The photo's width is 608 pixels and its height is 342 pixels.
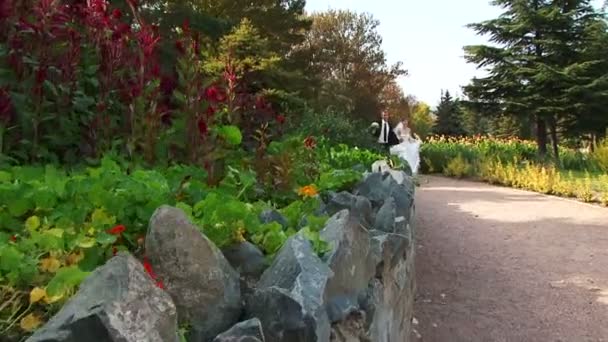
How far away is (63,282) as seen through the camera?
991 millimetres

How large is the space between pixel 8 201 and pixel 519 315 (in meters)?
3.69

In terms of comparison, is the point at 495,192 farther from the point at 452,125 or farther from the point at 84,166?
the point at 452,125

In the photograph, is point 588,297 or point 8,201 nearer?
point 8,201

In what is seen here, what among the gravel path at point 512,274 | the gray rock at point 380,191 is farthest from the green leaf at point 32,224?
the gravel path at point 512,274

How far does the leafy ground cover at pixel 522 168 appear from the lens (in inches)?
423

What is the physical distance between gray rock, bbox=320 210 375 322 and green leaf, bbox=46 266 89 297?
2.04 feet

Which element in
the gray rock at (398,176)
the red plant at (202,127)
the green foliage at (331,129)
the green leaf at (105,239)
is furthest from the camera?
the green foliage at (331,129)

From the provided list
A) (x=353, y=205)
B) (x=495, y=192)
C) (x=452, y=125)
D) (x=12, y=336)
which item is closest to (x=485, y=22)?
(x=495, y=192)

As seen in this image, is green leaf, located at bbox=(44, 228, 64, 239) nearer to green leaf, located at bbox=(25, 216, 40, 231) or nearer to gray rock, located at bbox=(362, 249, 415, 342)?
green leaf, located at bbox=(25, 216, 40, 231)

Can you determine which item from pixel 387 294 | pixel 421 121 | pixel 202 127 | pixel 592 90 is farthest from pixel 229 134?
pixel 421 121

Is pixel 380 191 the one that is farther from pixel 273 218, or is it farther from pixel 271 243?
pixel 271 243

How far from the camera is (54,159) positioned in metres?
2.22

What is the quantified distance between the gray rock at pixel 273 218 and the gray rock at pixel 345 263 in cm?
15

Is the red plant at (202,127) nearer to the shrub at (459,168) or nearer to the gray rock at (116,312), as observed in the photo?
the gray rock at (116,312)
